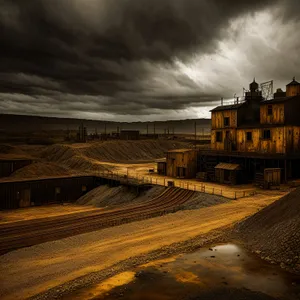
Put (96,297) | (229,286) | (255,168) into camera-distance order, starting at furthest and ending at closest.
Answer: (255,168), (229,286), (96,297)

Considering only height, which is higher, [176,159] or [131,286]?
[176,159]

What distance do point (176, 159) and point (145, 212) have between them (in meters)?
19.5

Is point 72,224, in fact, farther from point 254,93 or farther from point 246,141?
point 254,93

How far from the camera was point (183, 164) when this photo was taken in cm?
4512

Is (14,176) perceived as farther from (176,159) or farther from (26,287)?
(26,287)

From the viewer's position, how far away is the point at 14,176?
160ft

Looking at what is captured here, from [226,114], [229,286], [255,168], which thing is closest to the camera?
[229,286]

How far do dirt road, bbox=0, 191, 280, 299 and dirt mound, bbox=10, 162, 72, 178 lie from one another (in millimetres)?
30693

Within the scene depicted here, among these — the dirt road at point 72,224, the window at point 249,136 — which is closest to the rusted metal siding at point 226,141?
the window at point 249,136

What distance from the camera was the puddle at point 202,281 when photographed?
1227cm

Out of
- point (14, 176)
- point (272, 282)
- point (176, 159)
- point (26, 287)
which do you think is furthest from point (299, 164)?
point (14, 176)

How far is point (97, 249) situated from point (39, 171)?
119 ft

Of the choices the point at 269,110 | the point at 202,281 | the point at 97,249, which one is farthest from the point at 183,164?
the point at 202,281

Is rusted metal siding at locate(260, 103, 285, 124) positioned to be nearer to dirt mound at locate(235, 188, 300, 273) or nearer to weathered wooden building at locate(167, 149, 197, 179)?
weathered wooden building at locate(167, 149, 197, 179)
